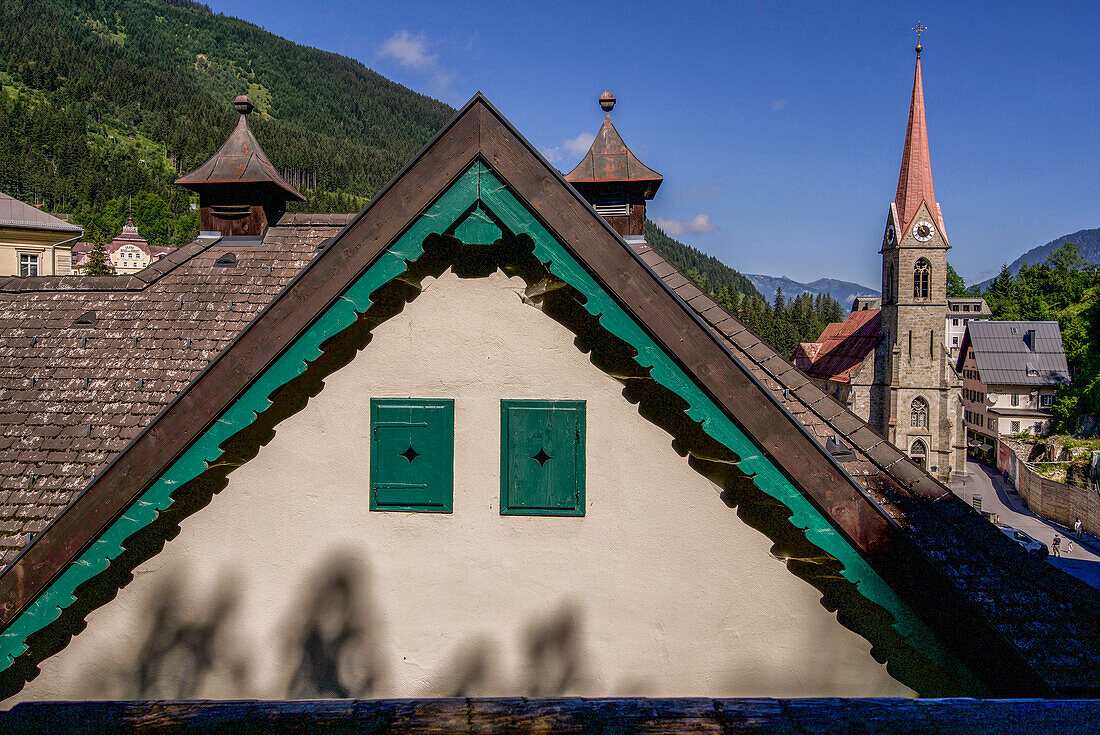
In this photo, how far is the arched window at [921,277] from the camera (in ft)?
163

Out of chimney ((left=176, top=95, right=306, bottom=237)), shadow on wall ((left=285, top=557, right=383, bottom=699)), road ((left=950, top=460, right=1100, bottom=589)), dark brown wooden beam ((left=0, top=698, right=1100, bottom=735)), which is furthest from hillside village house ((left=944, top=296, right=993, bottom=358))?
dark brown wooden beam ((left=0, top=698, right=1100, bottom=735))

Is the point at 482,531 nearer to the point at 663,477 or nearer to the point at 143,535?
the point at 663,477

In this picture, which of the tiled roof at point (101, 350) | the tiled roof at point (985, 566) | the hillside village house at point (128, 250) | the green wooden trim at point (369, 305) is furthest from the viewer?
the hillside village house at point (128, 250)

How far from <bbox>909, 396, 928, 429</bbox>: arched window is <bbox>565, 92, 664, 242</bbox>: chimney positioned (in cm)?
5056

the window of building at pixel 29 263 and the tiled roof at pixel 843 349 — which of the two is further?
the tiled roof at pixel 843 349

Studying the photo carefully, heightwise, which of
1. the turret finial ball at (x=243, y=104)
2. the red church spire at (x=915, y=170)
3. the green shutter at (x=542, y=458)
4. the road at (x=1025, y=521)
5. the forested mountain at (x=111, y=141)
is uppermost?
the forested mountain at (x=111, y=141)

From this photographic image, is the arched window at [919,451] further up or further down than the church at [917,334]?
further down

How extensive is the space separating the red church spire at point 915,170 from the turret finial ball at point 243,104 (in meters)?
52.4

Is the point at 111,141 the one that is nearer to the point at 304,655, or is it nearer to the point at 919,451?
the point at 919,451

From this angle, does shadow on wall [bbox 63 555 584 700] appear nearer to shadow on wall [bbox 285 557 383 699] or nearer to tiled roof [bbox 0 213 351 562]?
shadow on wall [bbox 285 557 383 699]

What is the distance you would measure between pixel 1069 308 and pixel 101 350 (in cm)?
8689

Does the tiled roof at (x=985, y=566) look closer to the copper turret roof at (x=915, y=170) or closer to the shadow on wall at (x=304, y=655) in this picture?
the shadow on wall at (x=304, y=655)

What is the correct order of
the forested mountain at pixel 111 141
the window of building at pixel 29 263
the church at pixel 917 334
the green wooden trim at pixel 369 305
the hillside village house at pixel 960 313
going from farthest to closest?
the forested mountain at pixel 111 141 → the hillside village house at pixel 960 313 → the church at pixel 917 334 → the window of building at pixel 29 263 → the green wooden trim at pixel 369 305

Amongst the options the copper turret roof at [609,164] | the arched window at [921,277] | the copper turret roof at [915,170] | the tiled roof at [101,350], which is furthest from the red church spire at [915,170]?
the tiled roof at [101,350]
